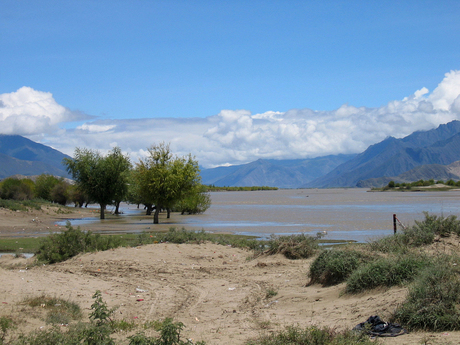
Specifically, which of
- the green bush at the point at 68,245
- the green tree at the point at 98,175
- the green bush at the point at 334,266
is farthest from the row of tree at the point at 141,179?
the green bush at the point at 334,266

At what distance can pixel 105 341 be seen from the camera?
21.2ft

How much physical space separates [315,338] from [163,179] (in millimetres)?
34744

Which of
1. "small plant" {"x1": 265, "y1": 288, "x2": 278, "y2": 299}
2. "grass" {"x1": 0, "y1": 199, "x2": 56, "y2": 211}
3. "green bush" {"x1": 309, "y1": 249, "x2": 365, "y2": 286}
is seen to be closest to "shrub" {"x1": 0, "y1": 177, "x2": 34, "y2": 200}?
"grass" {"x1": 0, "y1": 199, "x2": 56, "y2": 211}

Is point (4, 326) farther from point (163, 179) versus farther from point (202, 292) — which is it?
point (163, 179)

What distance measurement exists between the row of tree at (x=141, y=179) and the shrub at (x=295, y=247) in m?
24.6

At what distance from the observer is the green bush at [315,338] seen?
6.56 m

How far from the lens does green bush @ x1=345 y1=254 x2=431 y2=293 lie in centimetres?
935

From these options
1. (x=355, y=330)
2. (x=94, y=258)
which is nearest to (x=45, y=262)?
(x=94, y=258)

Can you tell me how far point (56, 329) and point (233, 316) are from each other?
3712mm

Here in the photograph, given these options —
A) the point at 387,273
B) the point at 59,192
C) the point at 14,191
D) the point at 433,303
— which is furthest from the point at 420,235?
the point at 14,191

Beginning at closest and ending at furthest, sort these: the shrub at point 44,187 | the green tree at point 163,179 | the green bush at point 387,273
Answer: the green bush at point 387,273
the green tree at point 163,179
the shrub at point 44,187

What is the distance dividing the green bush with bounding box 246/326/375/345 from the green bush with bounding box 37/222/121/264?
11.7 meters

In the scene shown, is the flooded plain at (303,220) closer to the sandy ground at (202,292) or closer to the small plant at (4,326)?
the sandy ground at (202,292)

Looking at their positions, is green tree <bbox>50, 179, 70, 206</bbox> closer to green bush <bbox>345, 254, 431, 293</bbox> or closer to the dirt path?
the dirt path
